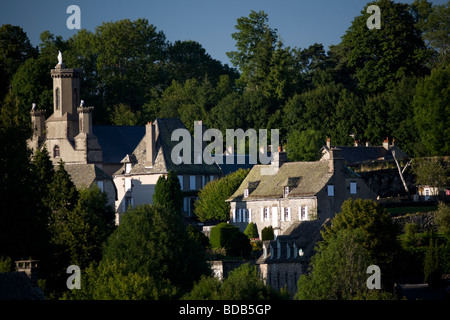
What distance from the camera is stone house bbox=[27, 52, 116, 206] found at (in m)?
104

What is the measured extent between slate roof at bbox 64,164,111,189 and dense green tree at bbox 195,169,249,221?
306 inches

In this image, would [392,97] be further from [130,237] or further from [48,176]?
[130,237]

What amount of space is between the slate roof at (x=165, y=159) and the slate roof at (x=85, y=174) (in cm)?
316

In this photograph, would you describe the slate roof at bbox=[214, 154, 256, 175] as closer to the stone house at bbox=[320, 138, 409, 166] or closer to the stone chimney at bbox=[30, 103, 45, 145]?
the stone house at bbox=[320, 138, 409, 166]

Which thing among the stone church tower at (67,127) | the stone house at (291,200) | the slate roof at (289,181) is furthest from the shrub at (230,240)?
the stone church tower at (67,127)

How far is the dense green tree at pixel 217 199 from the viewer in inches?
3541

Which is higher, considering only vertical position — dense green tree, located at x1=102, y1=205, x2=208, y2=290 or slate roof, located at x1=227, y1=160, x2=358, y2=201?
slate roof, located at x1=227, y1=160, x2=358, y2=201

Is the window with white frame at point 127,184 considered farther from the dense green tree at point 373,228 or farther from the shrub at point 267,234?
the dense green tree at point 373,228

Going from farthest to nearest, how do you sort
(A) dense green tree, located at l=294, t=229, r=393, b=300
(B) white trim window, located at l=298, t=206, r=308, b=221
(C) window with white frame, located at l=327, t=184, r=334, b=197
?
(B) white trim window, located at l=298, t=206, r=308, b=221 → (C) window with white frame, located at l=327, t=184, r=334, b=197 → (A) dense green tree, located at l=294, t=229, r=393, b=300

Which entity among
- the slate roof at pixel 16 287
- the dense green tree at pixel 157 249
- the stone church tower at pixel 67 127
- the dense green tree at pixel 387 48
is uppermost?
the dense green tree at pixel 387 48

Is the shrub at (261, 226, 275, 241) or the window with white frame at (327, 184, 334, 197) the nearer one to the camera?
the shrub at (261, 226, 275, 241)

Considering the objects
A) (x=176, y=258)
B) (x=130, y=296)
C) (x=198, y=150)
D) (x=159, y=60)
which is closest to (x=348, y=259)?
(x=176, y=258)

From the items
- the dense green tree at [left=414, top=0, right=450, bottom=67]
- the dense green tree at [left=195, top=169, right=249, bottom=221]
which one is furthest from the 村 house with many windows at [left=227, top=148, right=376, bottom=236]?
the dense green tree at [left=414, top=0, right=450, bottom=67]

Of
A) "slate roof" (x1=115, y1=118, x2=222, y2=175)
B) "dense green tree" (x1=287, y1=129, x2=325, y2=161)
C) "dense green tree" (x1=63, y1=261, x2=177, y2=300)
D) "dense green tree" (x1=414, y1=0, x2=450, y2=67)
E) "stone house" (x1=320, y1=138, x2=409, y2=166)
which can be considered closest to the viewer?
"dense green tree" (x1=63, y1=261, x2=177, y2=300)
